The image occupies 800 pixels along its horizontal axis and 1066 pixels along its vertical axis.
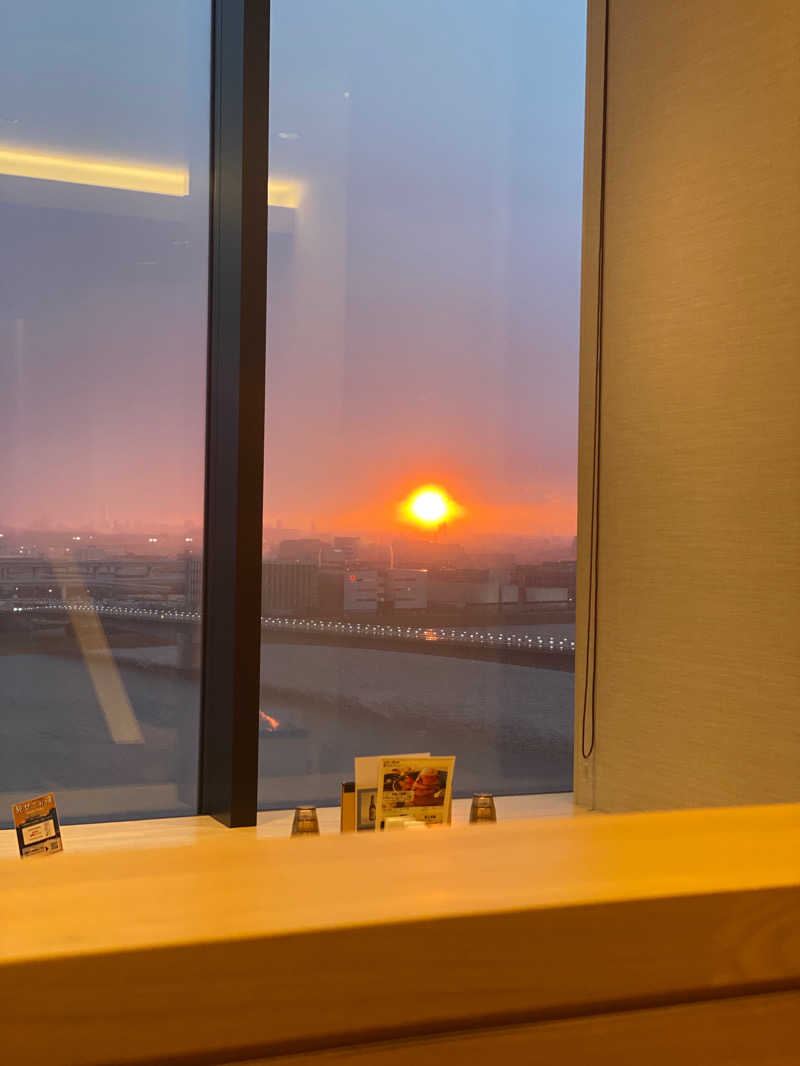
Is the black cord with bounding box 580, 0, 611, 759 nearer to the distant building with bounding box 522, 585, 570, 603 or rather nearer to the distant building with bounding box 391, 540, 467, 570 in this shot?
the distant building with bounding box 522, 585, 570, 603

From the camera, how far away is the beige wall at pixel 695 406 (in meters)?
3.59

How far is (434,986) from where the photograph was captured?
0.52 m

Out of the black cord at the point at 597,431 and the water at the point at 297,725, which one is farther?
the black cord at the point at 597,431

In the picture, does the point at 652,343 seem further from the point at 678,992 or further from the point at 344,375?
the point at 678,992

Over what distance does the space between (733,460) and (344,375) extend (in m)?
1.44

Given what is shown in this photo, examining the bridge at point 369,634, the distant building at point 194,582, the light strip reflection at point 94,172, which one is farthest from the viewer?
the distant building at point 194,582

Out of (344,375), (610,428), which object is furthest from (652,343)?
(344,375)

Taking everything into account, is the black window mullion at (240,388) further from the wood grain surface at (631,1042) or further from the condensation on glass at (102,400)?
the wood grain surface at (631,1042)

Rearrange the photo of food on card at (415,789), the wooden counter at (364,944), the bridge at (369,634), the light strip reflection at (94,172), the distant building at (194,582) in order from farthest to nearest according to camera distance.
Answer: the distant building at (194,582), the bridge at (369,634), the light strip reflection at (94,172), the photo of food on card at (415,789), the wooden counter at (364,944)

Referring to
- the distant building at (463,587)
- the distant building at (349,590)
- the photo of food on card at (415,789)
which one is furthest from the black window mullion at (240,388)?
the photo of food on card at (415,789)

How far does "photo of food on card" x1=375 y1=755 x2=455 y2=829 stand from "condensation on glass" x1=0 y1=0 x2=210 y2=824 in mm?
2558

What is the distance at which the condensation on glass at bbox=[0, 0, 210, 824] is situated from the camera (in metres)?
3.90

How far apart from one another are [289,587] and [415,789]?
276 cm

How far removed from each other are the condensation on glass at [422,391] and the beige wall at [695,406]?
0.96 feet
